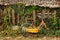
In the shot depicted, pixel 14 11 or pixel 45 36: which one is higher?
pixel 14 11

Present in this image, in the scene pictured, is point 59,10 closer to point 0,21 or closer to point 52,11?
point 52,11


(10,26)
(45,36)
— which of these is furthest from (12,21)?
(45,36)

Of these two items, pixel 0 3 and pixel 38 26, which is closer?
pixel 38 26

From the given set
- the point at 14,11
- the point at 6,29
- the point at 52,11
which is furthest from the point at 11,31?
the point at 52,11

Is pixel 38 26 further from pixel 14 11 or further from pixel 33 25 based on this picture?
pixel 14 11

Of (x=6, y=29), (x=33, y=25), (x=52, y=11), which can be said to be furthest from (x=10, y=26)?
(x=52, y=11)

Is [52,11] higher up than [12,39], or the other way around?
[52,11]

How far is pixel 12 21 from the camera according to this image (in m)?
20.8

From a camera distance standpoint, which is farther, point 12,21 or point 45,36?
point 12,21

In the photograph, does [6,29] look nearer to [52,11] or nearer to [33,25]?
[33,25]

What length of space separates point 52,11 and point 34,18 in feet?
4.97

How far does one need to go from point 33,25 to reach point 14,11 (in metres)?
2.13

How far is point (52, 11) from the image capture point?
20266 millimetres

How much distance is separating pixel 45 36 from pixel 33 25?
1.36 metres
